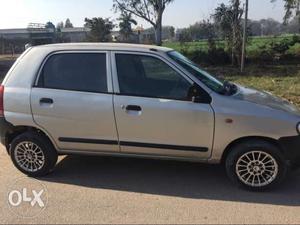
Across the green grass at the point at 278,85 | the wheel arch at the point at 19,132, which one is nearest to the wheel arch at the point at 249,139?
the wheel arch at the point at 19,132

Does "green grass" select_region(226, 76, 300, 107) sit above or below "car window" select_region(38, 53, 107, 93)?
below

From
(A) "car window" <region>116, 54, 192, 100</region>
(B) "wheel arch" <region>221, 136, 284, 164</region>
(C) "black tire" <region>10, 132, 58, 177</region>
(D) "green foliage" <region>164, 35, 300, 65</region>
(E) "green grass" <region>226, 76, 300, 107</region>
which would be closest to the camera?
(B) "wheel arch" <region>221, 136, 284, 164</region>

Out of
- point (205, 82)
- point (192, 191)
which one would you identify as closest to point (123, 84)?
point (205, 82)

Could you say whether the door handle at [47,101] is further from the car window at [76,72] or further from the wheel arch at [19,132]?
the wheel arch at [19,132]

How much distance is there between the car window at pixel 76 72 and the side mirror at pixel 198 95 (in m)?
1.07

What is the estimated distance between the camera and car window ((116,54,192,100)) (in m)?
5.57

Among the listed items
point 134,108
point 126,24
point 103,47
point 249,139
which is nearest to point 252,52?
point 126,24

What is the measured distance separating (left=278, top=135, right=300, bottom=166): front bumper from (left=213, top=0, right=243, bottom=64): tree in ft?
45.2

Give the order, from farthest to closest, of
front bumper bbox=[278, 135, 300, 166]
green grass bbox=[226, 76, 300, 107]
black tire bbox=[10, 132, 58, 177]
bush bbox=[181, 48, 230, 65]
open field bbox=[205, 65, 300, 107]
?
1. bush bbox=[181, 48, 230, 65]
2. open field bbox=[205, 65, 300, 107]
3. green grass bbox=[226, 76, 300, 107]
4. black tire bbox=[10, 132, 58, 177]
5. front bumper bbox=[278, 135, 300, 166]

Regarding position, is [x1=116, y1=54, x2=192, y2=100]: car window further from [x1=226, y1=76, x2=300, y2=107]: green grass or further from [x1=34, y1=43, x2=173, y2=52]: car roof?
[x1=226, y1=76, x2=300, y2=107]: green grass

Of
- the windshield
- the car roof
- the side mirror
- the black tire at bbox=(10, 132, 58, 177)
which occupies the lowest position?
the black tire at bbox=(10, 132, 58, 177)

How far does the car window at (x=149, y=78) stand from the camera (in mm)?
5566

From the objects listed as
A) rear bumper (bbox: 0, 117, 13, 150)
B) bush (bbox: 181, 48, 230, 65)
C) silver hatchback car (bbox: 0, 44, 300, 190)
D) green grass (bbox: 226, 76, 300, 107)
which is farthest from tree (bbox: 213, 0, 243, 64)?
rear bumper (bbox: 0, 117, 13, 150)

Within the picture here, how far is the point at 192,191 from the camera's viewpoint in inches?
217
